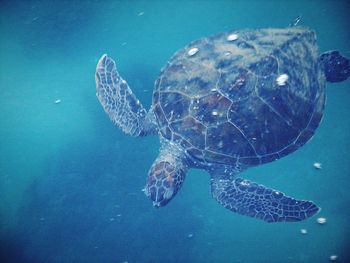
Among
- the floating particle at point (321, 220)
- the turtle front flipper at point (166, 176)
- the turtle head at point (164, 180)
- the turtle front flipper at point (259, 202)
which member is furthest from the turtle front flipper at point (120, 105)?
the floating particle at point (321, 220)

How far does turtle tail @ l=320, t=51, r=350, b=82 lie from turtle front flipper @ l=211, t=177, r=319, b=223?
2408 millimetres

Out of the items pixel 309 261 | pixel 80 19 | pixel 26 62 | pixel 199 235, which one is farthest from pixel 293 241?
pixel 26 62

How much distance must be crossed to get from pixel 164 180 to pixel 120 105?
1843mm

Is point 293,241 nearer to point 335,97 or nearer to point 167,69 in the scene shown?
point 335,97

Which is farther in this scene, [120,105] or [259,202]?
[120,105]

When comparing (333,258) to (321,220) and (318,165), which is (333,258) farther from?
(318,165)

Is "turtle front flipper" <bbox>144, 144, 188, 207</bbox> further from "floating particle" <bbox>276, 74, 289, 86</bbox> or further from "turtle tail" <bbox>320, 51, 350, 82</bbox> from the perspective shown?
"turtle tail" <bbox>320, 51, 350, 82</bbox>

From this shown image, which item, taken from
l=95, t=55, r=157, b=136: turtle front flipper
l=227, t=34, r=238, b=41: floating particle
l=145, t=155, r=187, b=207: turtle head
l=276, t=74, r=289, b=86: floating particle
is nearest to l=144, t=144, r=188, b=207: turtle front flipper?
l=145, t=155, r=187, b=207: turtle head

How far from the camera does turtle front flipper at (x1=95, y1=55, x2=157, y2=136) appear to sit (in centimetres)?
434

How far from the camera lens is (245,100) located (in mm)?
3293

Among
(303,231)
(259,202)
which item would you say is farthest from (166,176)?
(303,231)

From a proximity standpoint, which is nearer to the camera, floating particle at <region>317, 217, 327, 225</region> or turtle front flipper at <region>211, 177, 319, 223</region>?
turtle front flipper at <region>211, 177, 319, 223</region>

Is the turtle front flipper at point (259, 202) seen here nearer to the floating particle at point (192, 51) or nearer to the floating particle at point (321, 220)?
the floating particle at point (192, 51)

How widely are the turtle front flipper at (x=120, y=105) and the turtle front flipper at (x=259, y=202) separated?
1.55 metres
